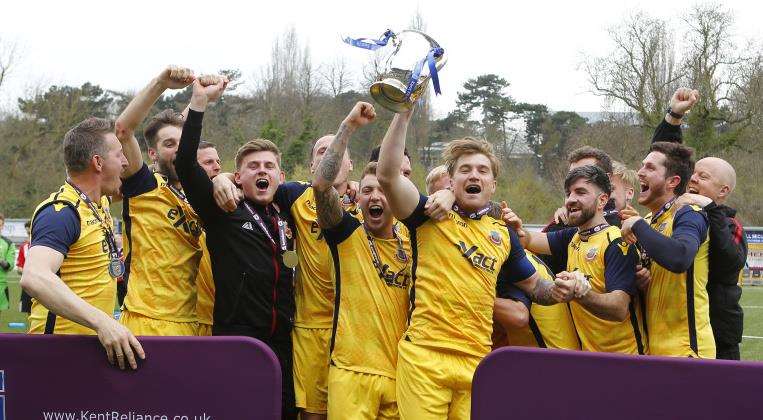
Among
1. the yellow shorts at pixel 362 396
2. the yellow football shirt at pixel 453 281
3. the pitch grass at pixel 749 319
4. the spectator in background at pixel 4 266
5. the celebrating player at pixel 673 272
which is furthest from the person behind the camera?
the spectator in background at pixel 4 266

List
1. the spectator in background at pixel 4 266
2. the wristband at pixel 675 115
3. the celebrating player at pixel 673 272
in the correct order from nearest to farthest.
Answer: the celebrating player at pixel 673 272, the wristband at pixel 675 115, the spectator in background at pixel 4 266

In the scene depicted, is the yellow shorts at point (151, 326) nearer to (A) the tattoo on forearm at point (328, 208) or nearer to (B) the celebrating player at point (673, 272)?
(A) the tattoo on forearm at point (328, 208)

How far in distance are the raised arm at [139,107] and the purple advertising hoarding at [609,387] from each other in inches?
94.8

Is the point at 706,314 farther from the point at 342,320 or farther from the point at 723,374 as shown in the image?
the point at 342,320

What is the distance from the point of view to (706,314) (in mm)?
5078

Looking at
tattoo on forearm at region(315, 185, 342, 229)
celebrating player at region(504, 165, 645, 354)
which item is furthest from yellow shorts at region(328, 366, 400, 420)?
celebrating player at region(504, 165, 645, 354)

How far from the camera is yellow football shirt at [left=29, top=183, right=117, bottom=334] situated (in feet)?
14.2

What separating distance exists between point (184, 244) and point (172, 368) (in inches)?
58.3

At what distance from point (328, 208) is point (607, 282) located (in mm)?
1745

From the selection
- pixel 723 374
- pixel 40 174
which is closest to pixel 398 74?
pixel 723 374

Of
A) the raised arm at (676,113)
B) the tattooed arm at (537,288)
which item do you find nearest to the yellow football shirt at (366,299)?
the tattooed arm at (537,288)

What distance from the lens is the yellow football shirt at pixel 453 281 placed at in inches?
178

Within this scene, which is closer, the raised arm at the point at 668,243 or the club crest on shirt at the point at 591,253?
the raised arm at the point at 668,243

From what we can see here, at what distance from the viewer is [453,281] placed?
455cm
